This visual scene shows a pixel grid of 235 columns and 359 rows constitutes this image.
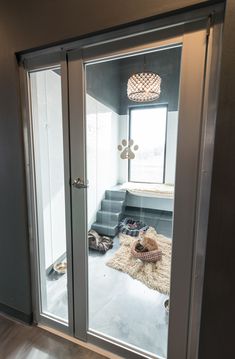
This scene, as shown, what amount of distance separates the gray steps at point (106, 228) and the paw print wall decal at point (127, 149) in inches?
24.6

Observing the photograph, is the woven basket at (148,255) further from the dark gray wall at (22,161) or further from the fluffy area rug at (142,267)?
the dark gray wall at (22,161)

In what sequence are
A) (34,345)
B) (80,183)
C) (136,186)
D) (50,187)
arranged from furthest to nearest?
1. (50,187)
2. (136,186)
3. (34,345)
4. (80,183)

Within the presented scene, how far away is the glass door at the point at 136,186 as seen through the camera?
103cm

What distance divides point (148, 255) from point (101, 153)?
3.19ft

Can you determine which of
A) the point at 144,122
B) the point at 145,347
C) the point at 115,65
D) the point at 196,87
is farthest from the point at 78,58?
the point at 145,347

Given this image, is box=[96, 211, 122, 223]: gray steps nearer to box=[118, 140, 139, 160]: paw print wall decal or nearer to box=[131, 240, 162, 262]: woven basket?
box=[131, 240, 162, 262]: woven basket

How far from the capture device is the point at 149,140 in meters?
1.37

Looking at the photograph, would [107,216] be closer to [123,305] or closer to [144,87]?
[123,305]

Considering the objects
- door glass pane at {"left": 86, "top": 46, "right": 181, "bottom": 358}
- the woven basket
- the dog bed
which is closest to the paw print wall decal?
door glass pane at {"left": 86, "top": 46, "right": 181, "bottom": 358}

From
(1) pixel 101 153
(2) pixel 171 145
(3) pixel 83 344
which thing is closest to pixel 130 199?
(1) pixel 101 153

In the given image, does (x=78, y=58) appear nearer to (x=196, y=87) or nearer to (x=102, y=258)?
(x=196, y=87)

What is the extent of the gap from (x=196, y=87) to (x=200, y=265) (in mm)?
907

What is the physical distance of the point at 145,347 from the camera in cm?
137

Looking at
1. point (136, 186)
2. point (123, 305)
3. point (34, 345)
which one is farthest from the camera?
point (123, 305)
